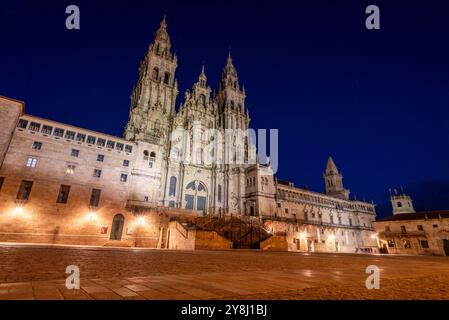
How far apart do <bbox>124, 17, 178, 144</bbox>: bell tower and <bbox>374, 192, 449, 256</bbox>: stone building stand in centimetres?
5015

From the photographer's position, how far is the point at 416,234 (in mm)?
45688

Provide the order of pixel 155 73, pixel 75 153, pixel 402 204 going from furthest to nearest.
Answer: pixel 402 204 < pixel 155 73 < pixel 75 153

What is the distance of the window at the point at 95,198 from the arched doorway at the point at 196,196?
17296mm

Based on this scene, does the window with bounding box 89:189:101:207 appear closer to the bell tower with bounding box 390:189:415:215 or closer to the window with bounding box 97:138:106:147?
the window with bounding box 97:138:106:147

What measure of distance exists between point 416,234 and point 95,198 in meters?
56.6

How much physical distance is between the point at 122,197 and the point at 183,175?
14.7 m

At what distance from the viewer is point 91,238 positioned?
28.1 meters

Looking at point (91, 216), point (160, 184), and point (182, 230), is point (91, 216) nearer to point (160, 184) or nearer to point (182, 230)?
point (182, 230)

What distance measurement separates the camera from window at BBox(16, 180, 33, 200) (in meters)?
26.0

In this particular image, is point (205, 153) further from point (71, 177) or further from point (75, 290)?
point (75, 290)

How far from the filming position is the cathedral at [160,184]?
87.2 feet

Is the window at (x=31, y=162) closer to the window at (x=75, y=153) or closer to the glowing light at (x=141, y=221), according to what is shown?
the window at (x=75, y=153)

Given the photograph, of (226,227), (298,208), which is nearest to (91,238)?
(226,227)

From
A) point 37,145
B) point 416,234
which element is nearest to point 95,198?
point 37,145
